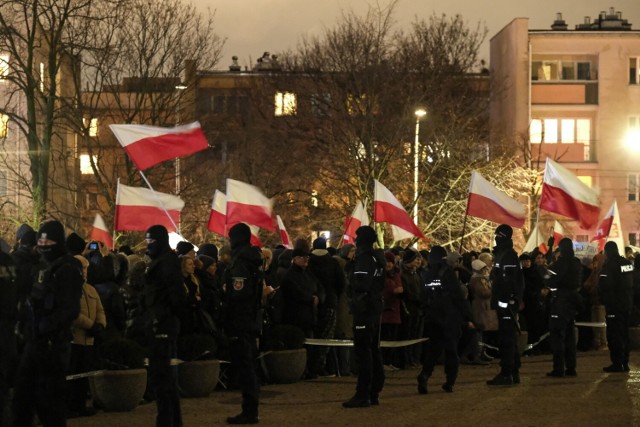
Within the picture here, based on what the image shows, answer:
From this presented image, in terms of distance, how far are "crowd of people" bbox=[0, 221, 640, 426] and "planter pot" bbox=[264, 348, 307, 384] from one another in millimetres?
283

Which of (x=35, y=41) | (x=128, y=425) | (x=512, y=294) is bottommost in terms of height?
(x=128, y=425)

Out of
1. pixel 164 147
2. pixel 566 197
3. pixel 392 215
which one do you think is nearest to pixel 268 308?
pixel 164 147

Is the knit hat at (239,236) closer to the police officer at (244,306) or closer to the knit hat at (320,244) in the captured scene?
the police officer at (244,306)

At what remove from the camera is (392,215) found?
84.2ft

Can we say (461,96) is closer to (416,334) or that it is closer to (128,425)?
(416,334)

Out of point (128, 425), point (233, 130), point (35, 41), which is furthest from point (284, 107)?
point (128, 425)

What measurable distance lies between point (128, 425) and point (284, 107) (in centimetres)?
4667

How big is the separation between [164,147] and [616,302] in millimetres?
7078

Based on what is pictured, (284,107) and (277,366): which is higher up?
(284,107)

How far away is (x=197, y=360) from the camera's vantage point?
55.3 ft

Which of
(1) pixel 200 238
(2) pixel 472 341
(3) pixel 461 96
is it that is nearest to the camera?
(2) pixel 472 341

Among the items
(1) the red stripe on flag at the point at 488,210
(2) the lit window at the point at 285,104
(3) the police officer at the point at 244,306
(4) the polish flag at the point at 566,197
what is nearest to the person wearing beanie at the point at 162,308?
(3) the police officer at the point at 244,306

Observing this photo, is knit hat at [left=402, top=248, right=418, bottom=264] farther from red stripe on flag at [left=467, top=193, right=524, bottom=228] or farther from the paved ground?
red stripe on flag at [left=467, top=193, right=524, bottom=228]

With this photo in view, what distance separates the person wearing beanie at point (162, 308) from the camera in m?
12.7
